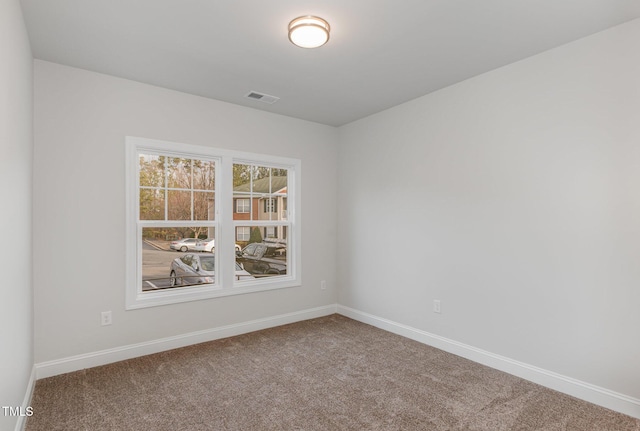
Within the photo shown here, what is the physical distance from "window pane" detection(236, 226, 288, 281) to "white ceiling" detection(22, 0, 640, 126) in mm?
1674

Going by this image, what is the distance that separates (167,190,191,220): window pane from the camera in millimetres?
3590

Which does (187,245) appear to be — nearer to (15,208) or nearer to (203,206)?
(203,206)

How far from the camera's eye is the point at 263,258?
4.33 m

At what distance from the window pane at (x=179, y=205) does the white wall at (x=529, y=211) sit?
2.22m

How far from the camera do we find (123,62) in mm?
2922

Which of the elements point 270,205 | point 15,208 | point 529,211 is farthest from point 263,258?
point 529,211

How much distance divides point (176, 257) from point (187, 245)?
165 mm

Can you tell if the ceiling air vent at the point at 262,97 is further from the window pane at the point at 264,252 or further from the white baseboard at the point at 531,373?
the white baseboard at the point at 531,373

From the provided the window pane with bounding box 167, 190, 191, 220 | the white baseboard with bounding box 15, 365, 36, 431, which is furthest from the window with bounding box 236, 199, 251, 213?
the white baseboard with bounding box 15, 365, 36, 431

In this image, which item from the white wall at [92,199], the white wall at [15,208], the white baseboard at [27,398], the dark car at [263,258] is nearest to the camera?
the white wall at [15,208]

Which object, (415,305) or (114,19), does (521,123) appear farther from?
(114,19)

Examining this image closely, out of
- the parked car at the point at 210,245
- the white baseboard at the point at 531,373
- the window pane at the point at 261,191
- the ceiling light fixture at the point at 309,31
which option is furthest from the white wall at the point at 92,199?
the white baseboard at the point at 531,373

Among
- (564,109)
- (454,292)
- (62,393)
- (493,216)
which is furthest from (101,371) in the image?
(564,109)

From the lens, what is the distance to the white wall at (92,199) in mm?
2877
